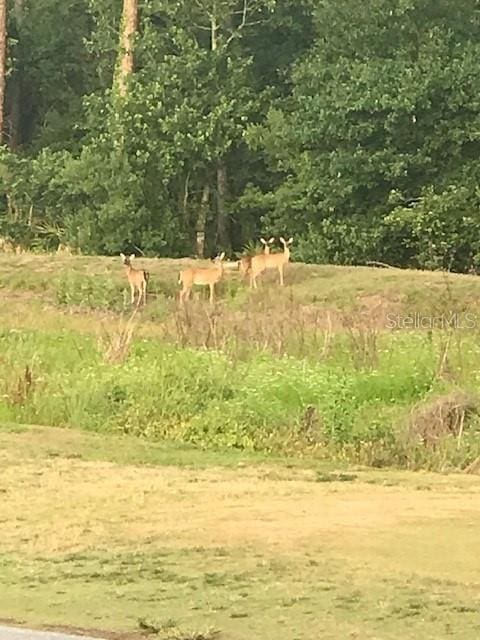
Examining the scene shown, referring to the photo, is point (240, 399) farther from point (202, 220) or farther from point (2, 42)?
point (2, 42)

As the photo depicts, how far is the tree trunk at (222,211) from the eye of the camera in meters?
36.9

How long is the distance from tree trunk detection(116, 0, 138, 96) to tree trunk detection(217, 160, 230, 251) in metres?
3.65

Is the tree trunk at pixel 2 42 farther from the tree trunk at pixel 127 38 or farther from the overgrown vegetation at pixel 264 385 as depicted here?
the overgrown vegetation at pixel 264 385

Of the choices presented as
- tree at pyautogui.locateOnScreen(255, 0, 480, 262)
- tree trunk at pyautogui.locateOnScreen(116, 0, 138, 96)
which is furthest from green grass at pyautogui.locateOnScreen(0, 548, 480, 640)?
tree trunk at pyautogui.locateOnScreen(116, 0, 138, 96)

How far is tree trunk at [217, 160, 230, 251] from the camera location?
36875 mm

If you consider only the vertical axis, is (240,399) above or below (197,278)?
below

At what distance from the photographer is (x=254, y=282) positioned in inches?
989

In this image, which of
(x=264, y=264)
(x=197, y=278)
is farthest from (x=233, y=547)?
(x=264, y=264)

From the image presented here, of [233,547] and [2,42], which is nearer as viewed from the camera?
[233,547]

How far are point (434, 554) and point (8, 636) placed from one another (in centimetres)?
274

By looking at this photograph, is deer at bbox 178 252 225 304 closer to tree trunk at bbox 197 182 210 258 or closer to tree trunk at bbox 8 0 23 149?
tree trunk at bbox 197 182 210 258

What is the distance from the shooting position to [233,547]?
7613 millimetres

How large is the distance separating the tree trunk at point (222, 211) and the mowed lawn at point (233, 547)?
2554 cm

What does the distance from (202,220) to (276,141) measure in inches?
152
